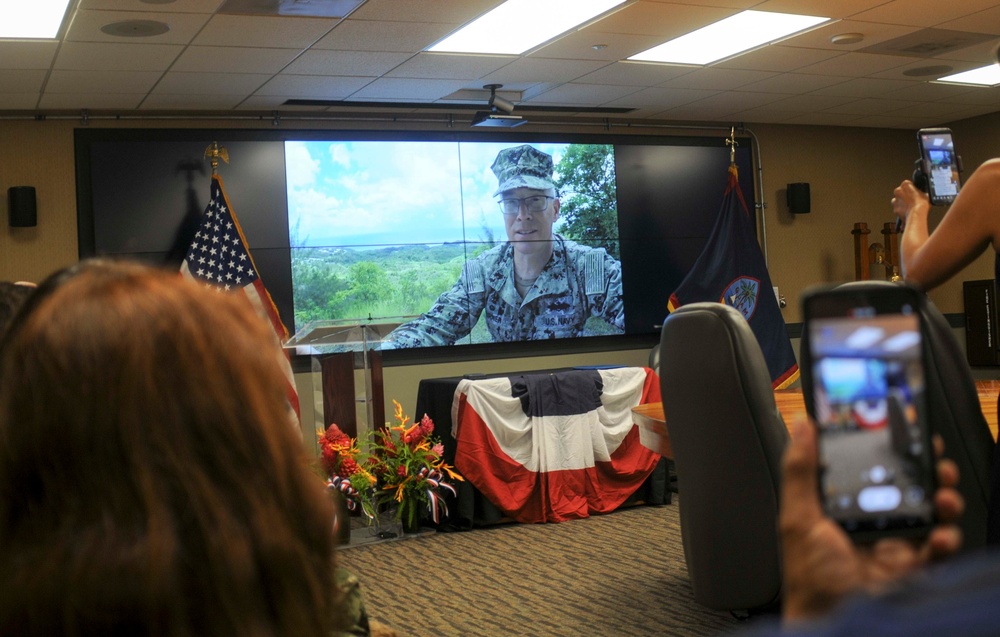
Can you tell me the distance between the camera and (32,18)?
4.82 meters

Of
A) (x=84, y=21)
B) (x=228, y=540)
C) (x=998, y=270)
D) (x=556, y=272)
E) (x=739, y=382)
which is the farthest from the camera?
(x=556, y=272)

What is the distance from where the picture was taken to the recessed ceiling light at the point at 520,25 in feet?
16.8

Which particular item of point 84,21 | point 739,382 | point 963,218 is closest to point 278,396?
point 963,218

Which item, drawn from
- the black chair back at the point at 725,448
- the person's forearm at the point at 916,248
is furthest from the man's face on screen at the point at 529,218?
the person's forearm at the point at 916,248

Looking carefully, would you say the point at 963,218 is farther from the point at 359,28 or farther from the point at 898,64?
the point at 898,64

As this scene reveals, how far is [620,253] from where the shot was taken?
7980 mm

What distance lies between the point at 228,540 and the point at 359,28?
4935mm

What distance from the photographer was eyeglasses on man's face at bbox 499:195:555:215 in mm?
7605

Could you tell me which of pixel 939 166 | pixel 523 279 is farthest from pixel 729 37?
pixel 939 166

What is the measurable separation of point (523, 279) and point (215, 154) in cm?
237

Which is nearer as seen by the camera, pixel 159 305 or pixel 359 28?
pixel 159 305

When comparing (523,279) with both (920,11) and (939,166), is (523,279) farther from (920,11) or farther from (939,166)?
(939,166)

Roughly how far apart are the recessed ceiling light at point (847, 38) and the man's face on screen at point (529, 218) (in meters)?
2.43

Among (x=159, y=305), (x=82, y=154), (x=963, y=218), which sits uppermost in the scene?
(x=82, y=154)
